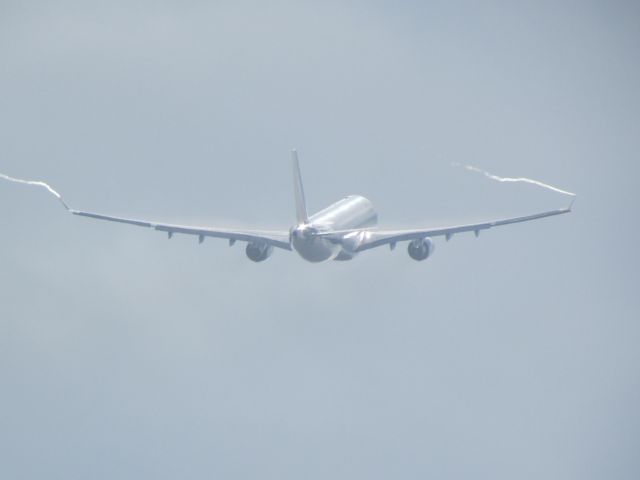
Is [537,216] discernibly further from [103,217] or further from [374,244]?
[103,217]

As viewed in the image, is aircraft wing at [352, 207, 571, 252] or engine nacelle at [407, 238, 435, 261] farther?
engine nacelle at [407, 238, 435, 261]

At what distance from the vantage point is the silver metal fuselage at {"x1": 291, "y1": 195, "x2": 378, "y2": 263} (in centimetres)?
11275

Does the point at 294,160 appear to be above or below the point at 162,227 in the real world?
above

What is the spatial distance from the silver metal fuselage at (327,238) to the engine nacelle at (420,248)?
4955mm

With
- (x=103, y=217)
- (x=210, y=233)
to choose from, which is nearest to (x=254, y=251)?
(x=210, y=233)

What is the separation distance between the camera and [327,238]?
115500 millimetres

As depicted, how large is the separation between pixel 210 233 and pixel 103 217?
10.0 m

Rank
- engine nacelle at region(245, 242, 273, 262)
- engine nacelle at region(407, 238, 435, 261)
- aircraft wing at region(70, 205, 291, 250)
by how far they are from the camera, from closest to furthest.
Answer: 1. aircraft wing at region(70, 205, 291, 250)
2. engine nacelle at region(407, 238, 435, 261)
3. engine nacelle at region(245, 242, 273, 262)

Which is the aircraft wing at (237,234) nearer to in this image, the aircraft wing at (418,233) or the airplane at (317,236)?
the airplane at (317,236)

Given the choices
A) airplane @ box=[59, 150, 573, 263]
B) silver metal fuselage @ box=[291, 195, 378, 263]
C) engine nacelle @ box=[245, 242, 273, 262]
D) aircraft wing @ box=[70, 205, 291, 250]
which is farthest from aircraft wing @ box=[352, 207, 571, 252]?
engine nacelle @ box=[245, 242, 273, 262]

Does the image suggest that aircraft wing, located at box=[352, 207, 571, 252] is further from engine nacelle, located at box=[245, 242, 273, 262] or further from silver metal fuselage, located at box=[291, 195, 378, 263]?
engine nacelle, located at box=[245, 242, 273, 262]

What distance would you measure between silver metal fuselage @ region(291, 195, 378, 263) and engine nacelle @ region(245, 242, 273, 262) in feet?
14.9

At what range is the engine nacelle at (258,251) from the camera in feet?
389

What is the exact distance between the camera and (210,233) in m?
118
